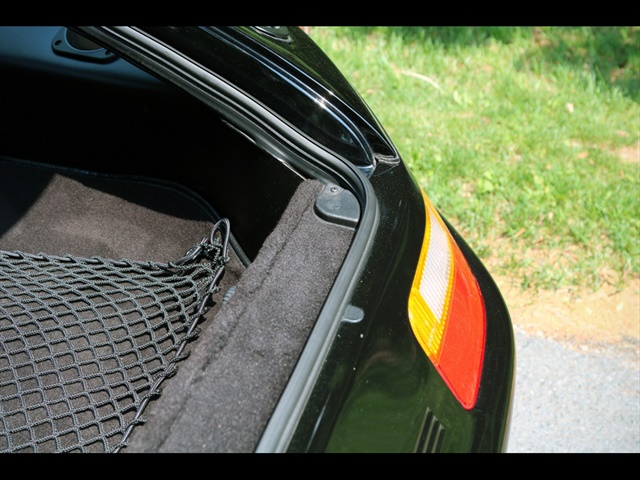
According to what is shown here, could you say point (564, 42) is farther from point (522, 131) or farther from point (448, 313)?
point (448, 313)

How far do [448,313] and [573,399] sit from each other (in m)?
1.10

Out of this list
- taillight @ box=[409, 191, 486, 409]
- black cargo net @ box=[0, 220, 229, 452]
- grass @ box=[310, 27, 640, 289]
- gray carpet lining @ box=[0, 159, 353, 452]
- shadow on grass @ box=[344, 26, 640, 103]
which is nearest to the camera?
gray carpet lining @ box=[0, 159, 353, 452]

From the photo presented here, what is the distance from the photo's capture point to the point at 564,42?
3.72 m

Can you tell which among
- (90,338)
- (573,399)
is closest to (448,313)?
(90,338)

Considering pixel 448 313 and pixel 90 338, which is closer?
pixel 448 313

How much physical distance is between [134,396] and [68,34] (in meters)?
1.16

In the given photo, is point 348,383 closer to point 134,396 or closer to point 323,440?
point 323,440

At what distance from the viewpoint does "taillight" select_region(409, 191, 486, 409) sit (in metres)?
1.18

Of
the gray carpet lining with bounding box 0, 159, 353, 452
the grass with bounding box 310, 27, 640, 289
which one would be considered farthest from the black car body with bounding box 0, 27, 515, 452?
the grass with bounding box 310, 27, 640, 289

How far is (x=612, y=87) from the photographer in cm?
335

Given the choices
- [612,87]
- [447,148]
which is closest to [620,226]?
[447,148]

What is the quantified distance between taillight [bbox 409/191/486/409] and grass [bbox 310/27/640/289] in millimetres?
1139

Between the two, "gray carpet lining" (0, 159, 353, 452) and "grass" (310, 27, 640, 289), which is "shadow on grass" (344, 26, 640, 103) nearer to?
"grass" (310, 27, 640, 289)

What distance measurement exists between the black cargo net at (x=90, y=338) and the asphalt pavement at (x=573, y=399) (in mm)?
1107
